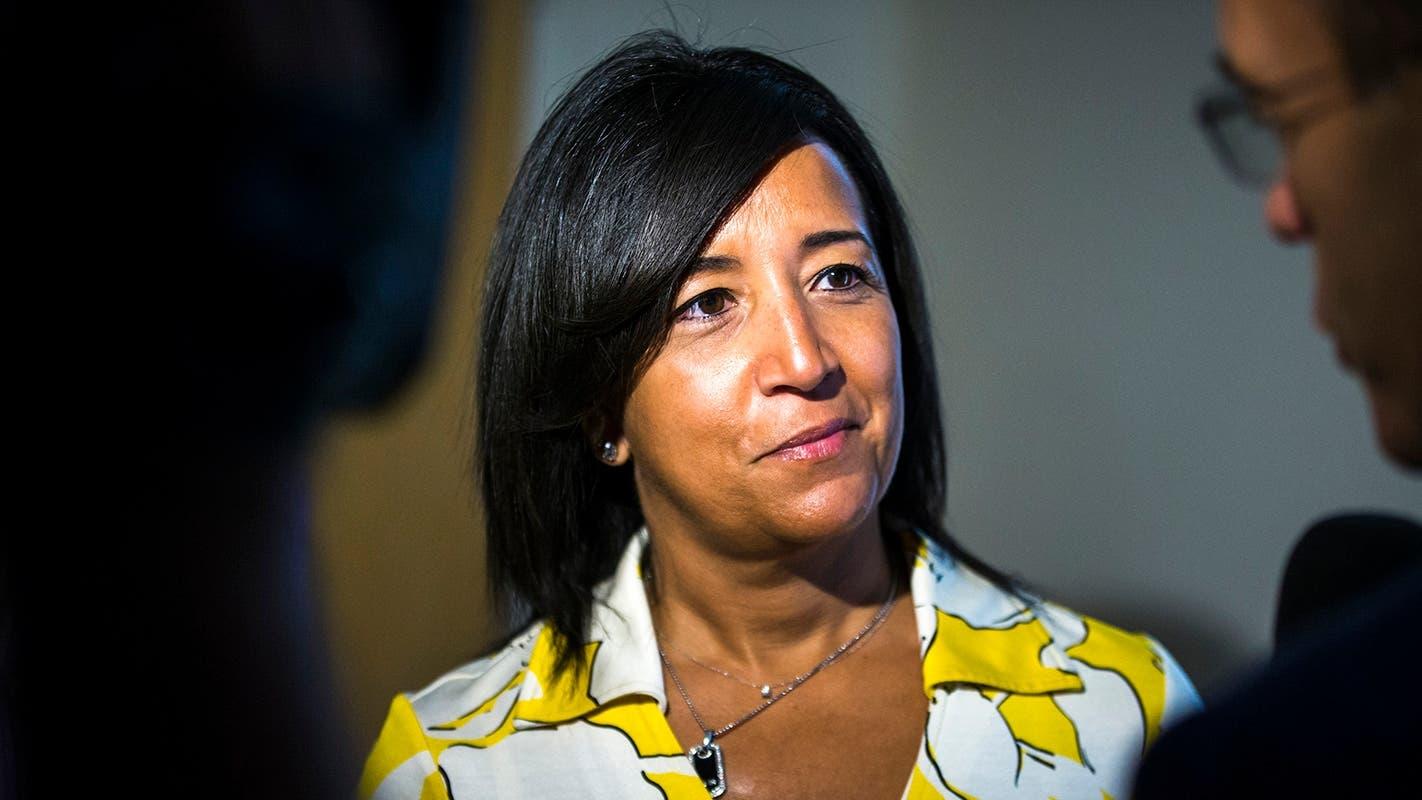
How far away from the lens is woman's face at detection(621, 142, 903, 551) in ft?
4.41

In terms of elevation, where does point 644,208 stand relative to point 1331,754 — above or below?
above

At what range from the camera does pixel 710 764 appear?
56.4 inches

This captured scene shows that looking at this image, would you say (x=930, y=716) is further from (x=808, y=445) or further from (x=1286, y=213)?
(x=1286, y=213)

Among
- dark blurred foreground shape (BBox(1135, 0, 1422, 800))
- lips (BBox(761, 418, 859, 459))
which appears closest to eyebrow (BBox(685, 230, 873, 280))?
lips (BBox(761, 418, 859, 459))

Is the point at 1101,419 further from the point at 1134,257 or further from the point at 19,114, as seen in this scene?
the point at 19,114

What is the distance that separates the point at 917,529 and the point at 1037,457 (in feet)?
3.43

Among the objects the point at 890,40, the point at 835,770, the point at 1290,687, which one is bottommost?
the point at 835,770

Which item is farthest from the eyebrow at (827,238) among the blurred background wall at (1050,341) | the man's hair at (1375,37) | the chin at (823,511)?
the blurred background wall at (1050,341)

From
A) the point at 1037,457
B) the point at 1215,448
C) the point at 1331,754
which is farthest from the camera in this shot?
the point at 1037,457

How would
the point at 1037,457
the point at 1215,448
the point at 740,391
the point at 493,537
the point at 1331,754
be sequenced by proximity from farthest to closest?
the point at 1037,457
the point at 1215,448
the point at 493,537
the point at 740,391
the point at 1331,754

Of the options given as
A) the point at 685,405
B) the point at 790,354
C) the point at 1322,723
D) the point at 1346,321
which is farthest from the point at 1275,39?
the point at 685,405

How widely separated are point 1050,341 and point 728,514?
1.39m

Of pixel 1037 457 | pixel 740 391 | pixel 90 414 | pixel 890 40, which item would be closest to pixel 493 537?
pixel 740 391

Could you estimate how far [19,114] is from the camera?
0.71 m
